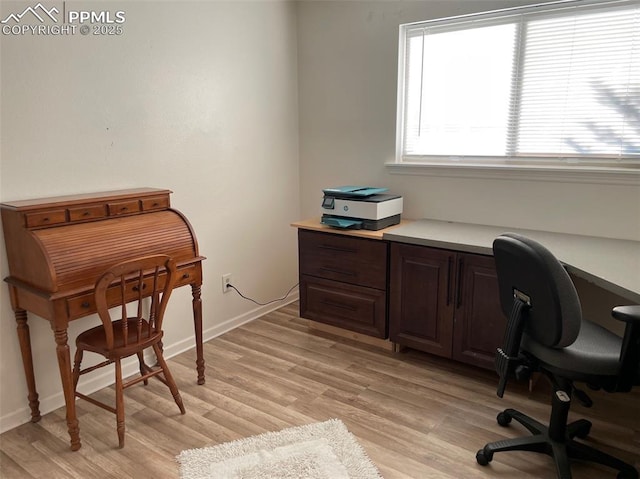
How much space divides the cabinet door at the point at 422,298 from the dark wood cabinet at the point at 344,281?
0.27ft

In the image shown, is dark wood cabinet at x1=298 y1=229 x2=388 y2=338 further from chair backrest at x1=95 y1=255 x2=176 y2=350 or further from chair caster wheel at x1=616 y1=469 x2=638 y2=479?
chair caster wheel at x1=616 y1=469 x2=638 y2=479

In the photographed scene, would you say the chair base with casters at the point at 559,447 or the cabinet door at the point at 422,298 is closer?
the chair base with casters at the point at 559,447

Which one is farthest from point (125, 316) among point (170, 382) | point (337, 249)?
point (337, 249)

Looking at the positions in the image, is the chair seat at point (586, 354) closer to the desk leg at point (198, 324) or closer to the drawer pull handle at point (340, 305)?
the drawer pull handle at point (340, 305)

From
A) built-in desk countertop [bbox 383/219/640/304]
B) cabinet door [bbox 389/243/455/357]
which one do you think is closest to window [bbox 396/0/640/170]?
built-in desk countertop [bbox 383/219/640/304]

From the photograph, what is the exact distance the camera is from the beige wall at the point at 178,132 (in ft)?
7.29

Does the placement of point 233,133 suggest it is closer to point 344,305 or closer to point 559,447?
point 344,305

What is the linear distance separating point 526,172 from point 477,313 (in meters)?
0.89

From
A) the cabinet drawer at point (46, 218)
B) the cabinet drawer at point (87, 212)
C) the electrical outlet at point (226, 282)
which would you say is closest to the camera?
the cabinet drawer at point (46, 218)

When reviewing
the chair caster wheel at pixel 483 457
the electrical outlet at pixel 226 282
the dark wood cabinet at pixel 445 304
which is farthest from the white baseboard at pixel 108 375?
the chair caster wheel at pixel 483 457

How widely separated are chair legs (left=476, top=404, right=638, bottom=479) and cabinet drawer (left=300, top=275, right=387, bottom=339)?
3.45 feet

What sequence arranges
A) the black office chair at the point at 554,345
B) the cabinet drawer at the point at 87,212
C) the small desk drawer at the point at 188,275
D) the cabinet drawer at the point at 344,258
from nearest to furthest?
the black office chair at the point at 554,345 → the cabinet drawer at the point at 87,212 → the small desk drawer at the point at 188,275 → the cabinet drawer at the point at 344,258

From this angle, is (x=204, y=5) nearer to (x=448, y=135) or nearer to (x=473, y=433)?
(x=448, y=135)

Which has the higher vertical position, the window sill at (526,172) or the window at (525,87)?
the window at (525,87)
